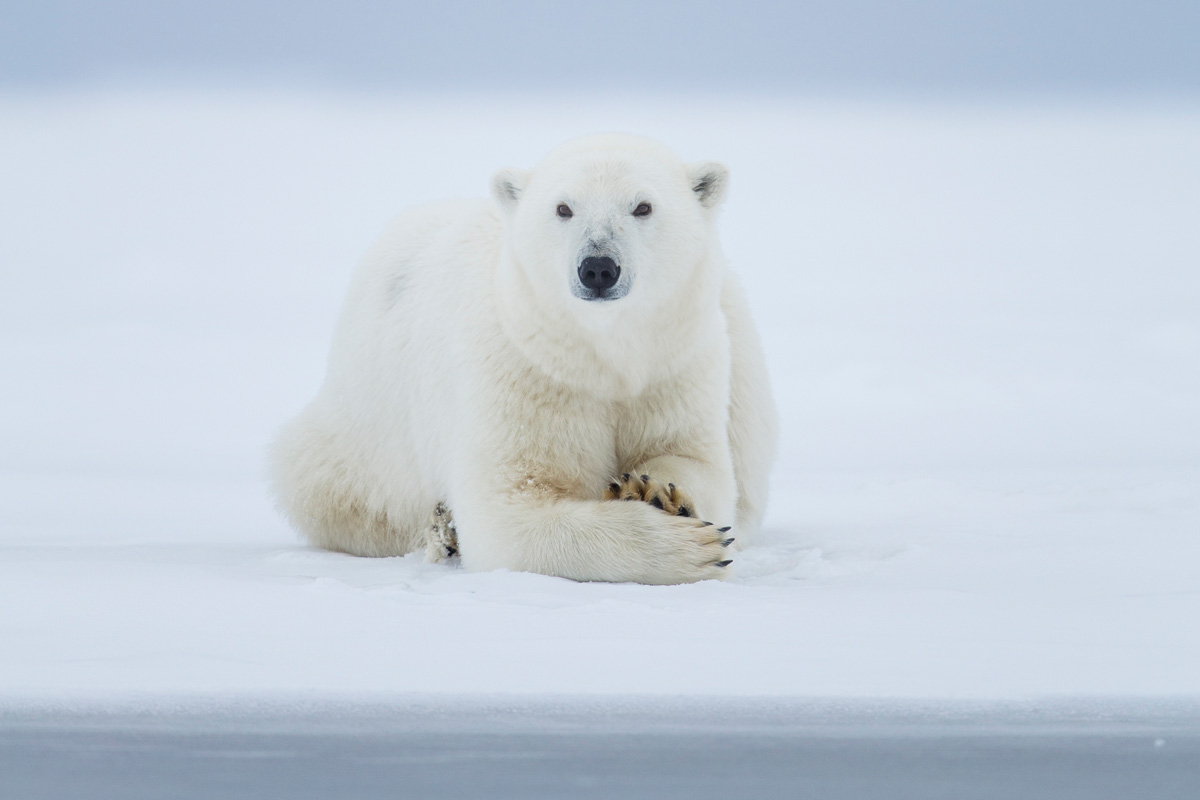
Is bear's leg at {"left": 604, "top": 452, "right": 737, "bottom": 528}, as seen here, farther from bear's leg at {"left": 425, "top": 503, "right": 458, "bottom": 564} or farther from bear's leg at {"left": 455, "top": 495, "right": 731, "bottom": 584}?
bear's leg at {"left": 425, "top": 503, "right": 458, "bottom": 564}

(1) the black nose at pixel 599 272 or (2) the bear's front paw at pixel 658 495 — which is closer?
(1) the black nose at pixel 599 272

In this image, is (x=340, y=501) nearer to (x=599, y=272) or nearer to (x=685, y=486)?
(x=685, y=486)

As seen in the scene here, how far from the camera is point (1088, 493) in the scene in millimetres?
6473

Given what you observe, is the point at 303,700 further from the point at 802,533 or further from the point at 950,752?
the point at 802,533

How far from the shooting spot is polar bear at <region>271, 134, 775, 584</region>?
3.98 meters

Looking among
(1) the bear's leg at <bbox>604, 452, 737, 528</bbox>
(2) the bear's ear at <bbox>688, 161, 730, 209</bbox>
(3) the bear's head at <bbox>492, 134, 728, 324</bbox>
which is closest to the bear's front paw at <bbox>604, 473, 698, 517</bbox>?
(1) the bear's leg at <bbox>604, 452, 737, 528</bbox>

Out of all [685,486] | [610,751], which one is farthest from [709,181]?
[610,751]

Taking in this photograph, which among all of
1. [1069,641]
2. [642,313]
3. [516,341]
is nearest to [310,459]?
[516,341]

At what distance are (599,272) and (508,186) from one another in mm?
725

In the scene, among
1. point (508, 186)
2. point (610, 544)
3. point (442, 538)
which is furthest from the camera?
point (442, 538)

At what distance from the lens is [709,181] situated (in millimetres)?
4477

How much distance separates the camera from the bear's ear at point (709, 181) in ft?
14.6

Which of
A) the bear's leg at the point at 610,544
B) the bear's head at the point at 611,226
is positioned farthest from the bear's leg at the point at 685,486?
the bear's head at the point at 611,226

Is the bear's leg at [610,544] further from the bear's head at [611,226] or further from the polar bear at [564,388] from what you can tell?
the bear's head at [611,226]
